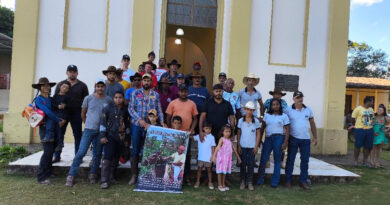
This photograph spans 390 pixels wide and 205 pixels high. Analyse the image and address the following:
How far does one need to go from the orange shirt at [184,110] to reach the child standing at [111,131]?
0.78 m

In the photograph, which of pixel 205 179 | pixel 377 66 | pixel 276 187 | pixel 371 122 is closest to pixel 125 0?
pixel 205 179

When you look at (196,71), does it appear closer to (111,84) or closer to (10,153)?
(111,84)

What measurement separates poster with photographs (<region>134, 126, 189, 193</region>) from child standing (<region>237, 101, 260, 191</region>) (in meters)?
0.94

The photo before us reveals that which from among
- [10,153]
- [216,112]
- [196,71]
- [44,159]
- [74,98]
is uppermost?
[196,71]

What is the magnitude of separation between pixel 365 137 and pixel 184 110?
501cm

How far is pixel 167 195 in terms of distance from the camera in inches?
176

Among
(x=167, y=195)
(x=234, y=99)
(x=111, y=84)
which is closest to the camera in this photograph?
(x=167, y=195)

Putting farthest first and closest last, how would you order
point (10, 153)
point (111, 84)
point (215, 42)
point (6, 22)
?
1. point (6, 22)
2. point (215, 42)
3. point (10, 153)
4. point (111, 84)

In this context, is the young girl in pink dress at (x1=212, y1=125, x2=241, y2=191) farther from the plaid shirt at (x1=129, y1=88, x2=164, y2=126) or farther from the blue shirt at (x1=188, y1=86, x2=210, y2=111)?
the plaid shirt at (x1=129, y1=88, x2=164, y2=126)

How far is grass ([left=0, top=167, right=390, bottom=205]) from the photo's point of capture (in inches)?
164

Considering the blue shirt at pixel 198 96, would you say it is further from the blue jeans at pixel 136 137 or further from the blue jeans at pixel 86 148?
the blue jeans at pixel 86 148

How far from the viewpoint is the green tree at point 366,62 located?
110 ft

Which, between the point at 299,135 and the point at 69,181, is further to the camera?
the point at 299,135

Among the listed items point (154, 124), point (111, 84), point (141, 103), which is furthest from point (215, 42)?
point (154, 124)
